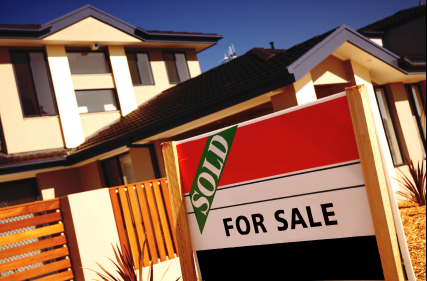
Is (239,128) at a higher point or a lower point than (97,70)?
lower

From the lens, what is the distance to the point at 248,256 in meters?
2.30

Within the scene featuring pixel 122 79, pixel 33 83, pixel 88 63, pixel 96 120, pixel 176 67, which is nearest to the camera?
pixel 33 83

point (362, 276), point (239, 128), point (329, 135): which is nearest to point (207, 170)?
point (239, 128)

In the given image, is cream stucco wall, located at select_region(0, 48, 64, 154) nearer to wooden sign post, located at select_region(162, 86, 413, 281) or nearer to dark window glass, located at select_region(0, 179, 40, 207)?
dark window glass, located at select_region(0, 179, 40, 207)

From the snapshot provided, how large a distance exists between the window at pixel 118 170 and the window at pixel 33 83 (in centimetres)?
309

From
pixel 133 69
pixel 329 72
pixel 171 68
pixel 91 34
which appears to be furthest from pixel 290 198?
pixel 171 68

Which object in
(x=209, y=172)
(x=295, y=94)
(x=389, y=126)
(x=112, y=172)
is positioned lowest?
(x=389, y=126)

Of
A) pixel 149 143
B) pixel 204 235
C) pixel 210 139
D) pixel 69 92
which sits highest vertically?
pixel 69 92

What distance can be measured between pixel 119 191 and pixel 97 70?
420 inches

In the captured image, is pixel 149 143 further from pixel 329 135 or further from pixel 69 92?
pixel 329 135

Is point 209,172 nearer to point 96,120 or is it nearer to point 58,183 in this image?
point 58,183

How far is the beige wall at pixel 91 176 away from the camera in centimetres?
1294

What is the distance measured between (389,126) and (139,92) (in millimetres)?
10420

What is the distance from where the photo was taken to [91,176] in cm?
1321
